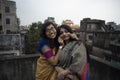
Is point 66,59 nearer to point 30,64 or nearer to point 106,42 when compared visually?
point 30,64

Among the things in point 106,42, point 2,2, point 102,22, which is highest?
point 2,2

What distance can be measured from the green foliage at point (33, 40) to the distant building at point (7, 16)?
518 cm

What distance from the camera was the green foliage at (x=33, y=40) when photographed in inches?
1192

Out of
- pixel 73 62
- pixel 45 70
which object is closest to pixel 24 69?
pixel 45 70

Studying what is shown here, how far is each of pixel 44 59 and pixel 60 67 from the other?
41cm

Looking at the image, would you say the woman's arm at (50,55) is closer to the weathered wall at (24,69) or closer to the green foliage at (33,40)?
the weathered wall at (24,69)

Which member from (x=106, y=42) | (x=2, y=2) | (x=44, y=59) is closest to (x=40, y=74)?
(x=44, y=59)

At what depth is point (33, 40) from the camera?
34.2 m

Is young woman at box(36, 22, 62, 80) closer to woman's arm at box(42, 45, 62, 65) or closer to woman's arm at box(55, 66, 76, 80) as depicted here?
woman's arm at box(42, 45, 62, 65)

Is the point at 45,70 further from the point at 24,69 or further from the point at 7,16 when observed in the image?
the point at 7,16

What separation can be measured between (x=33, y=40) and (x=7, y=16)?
9972 millimetres

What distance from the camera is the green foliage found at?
99.3ft

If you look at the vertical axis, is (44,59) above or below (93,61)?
above

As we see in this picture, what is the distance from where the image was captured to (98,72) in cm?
427
